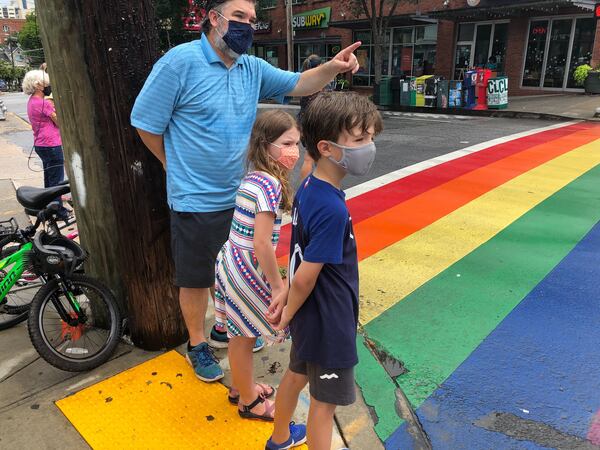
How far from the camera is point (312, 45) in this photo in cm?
3022

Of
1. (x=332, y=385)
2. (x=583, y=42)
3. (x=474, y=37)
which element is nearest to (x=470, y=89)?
(x=583, y=42)

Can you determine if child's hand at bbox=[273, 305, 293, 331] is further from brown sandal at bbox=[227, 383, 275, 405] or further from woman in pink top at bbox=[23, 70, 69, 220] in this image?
woman in pink top at bbox=[23, 70, 69, 220]

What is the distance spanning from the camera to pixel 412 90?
1898 centimetres

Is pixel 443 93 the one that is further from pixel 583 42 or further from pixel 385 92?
pixel 583 42

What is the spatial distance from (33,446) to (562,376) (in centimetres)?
282

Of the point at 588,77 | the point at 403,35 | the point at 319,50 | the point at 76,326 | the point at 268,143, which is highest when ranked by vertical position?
the point at 403,35

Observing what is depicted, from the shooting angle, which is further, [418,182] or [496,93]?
[496,93]

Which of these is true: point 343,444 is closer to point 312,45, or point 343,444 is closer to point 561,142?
point 561,142

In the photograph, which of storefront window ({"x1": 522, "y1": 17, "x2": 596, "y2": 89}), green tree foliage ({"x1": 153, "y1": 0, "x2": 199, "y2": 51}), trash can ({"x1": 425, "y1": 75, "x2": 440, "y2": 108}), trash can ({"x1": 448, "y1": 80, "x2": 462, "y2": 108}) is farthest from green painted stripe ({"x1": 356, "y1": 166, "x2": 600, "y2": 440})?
green tree foliage ({"x1": 153, "y1": 0, "x2": 199, "y2": 51})

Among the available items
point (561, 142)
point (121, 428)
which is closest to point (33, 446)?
point (121, 428)

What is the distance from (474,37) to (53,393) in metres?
23.9

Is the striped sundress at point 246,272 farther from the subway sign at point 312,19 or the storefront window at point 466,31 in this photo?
the subway sign at point 312,19

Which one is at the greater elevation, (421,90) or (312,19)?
(312,19)

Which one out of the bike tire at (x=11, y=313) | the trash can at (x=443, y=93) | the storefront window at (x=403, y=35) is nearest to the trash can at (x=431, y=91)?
the trash can at (x=443, y=93)
